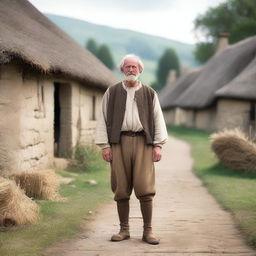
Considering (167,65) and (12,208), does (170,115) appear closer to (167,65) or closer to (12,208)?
(167,65)

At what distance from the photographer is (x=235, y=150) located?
9.56m

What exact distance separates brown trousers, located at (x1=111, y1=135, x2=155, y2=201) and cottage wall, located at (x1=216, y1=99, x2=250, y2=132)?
48.4 ft

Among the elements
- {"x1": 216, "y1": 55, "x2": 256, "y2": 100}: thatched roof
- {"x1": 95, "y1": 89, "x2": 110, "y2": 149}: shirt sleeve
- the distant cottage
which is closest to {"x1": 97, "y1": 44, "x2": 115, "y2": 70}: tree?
the distant cottage

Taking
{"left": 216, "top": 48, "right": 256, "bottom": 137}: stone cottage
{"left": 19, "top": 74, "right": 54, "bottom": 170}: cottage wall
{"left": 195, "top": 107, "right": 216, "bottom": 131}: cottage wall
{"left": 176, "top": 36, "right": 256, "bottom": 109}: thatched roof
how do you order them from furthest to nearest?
{"left": 195, "top": 107, "right": 216, "bottom": 131}: cottage wall → {"left": 176, "top": 36, "right": 256, "bottom": 109}: thatched roof → {"left": 216, "top": 48, "right": 256, "bottom": 137}: stone cottage → {"left": 19, "top": 74, "right": 54, "bottom": 170}: cottage wall

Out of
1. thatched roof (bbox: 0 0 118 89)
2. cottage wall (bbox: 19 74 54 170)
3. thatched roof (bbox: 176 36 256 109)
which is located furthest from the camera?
thatched roof (bbox: 176 36 256 109)

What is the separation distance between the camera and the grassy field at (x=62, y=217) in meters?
4.33

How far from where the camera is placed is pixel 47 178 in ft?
21.2

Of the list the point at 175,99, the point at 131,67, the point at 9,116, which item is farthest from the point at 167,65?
the point at 131,67

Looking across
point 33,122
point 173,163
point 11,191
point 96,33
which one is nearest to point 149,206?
point 11,191

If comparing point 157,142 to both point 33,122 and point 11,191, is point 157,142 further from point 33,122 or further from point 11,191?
point 33,122

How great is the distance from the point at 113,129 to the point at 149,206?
79 cm

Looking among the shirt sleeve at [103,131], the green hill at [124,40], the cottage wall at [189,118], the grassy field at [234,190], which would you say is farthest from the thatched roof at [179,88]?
the green hill at [124,40]

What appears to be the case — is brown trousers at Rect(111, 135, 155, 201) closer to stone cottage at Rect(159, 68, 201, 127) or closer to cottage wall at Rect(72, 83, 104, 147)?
cottage wall at Rect(72, 83, 104, 147)

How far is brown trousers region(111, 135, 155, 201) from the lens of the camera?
448 centimetres
